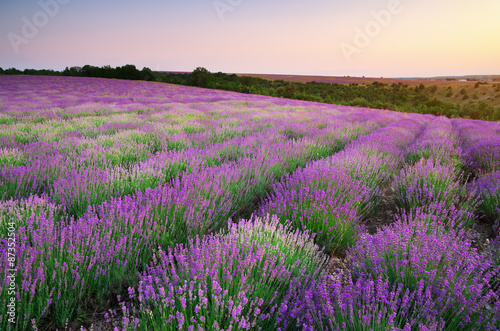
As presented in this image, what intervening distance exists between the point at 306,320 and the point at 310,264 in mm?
370

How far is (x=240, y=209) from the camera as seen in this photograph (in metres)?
2.74

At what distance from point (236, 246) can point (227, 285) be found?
33 cm

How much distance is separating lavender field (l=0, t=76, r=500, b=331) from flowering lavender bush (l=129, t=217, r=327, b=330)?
11mm

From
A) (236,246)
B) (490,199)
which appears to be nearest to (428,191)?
(490,199)

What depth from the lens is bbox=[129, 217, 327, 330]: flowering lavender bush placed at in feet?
3.67

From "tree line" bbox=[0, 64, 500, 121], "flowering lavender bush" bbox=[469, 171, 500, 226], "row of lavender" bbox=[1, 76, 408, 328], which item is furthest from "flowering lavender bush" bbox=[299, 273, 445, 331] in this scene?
"tree line" bbox=[0, 64, 500, 121]

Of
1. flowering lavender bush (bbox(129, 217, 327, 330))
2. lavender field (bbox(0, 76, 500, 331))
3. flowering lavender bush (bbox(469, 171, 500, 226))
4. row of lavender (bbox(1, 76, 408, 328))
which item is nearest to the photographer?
flowering lavender bush (bbox(129, 217, 327, 330))

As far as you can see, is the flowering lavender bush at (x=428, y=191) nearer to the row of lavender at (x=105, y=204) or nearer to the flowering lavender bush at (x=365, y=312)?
the row of lavender at (x=105, y=204)

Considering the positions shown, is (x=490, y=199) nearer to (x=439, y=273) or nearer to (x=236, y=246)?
(x=439, y=273)

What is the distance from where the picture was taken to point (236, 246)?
5.11 ft

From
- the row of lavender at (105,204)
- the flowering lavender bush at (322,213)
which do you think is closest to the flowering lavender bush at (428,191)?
the flowering lavender bush at (322,213)

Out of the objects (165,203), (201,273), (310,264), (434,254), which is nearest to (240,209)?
(165,203)

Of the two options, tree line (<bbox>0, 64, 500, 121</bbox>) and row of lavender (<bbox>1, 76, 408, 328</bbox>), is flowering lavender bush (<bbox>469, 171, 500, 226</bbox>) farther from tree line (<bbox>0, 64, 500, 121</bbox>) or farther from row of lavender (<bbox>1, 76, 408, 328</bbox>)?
tree line (<bbox>0, 64, 500, 121</bbox>)

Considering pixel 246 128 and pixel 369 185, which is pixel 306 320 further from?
pixel 246 128
